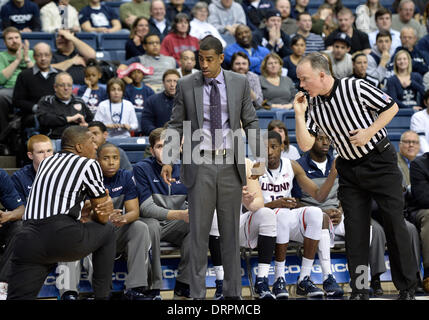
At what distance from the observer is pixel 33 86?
320 inches

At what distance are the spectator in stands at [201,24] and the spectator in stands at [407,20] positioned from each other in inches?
125

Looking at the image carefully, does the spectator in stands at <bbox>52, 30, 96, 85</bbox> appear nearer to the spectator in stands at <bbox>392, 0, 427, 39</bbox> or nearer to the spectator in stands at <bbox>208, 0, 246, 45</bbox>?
the spectator in stands at <bbox>208, 0, 246, 45</bbox>

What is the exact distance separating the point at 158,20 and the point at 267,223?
216 inches

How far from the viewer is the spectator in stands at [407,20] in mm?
11500

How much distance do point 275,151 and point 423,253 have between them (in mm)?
1592

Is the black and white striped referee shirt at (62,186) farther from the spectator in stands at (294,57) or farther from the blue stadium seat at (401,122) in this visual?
the spectator in stands at (294,57)

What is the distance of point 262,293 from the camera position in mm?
5656

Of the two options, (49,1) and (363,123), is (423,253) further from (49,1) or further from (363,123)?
(49,1)

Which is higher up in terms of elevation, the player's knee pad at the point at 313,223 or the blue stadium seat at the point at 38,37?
the blue stadium seat at the point at 38,37

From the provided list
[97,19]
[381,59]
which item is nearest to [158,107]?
[97,19]

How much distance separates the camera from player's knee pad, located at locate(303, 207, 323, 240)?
591cm

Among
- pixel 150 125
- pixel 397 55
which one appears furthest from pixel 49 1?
pixel 397 55

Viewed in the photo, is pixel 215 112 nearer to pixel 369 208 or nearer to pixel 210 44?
pixel 210 44

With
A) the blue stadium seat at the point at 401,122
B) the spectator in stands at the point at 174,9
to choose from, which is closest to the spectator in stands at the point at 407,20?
the blue stadium seat at the point at 401,122
